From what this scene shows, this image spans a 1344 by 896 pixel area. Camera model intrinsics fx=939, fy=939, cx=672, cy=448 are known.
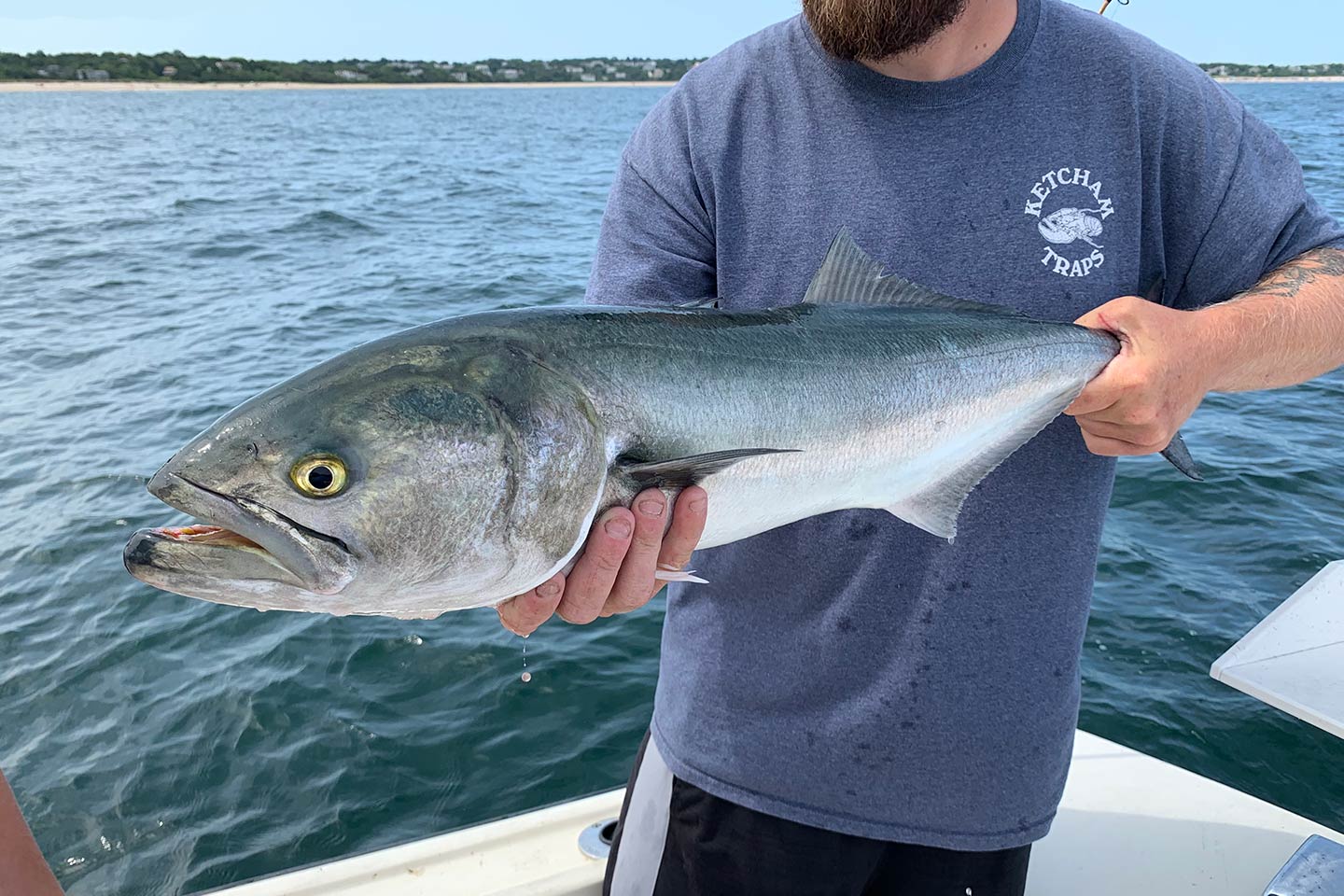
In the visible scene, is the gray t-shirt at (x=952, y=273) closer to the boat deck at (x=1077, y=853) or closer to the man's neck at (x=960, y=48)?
the man's neck at (x=960, y=48)

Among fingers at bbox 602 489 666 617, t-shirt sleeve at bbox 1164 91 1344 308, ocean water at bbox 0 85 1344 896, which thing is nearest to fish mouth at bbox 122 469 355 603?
fingers at bbox 602 489 666 617

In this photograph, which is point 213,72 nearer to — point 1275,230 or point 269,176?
point 269,176

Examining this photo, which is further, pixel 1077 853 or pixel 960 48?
pixel 1077 853

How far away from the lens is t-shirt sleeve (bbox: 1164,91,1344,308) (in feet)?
7.00

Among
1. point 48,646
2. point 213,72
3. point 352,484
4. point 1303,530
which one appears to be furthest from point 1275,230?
point 213,72

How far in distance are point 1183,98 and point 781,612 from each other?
59.2 inches

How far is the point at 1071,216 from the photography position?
218cm

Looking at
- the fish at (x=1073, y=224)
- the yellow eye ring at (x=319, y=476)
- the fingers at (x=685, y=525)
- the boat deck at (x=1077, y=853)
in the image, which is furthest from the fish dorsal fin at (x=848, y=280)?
the boat deck at (x=1077, y=853)

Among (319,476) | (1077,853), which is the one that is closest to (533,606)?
(319,476)

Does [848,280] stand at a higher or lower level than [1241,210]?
lower

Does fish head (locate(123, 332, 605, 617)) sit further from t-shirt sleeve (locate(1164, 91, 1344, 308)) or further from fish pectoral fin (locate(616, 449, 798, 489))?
t-shirt sleeve (locate(1164, 91, 1344, 308))

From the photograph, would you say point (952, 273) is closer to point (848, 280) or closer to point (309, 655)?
point (848, 280)

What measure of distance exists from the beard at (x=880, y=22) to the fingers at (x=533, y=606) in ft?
4.61

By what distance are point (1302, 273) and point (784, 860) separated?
6.05 ft
